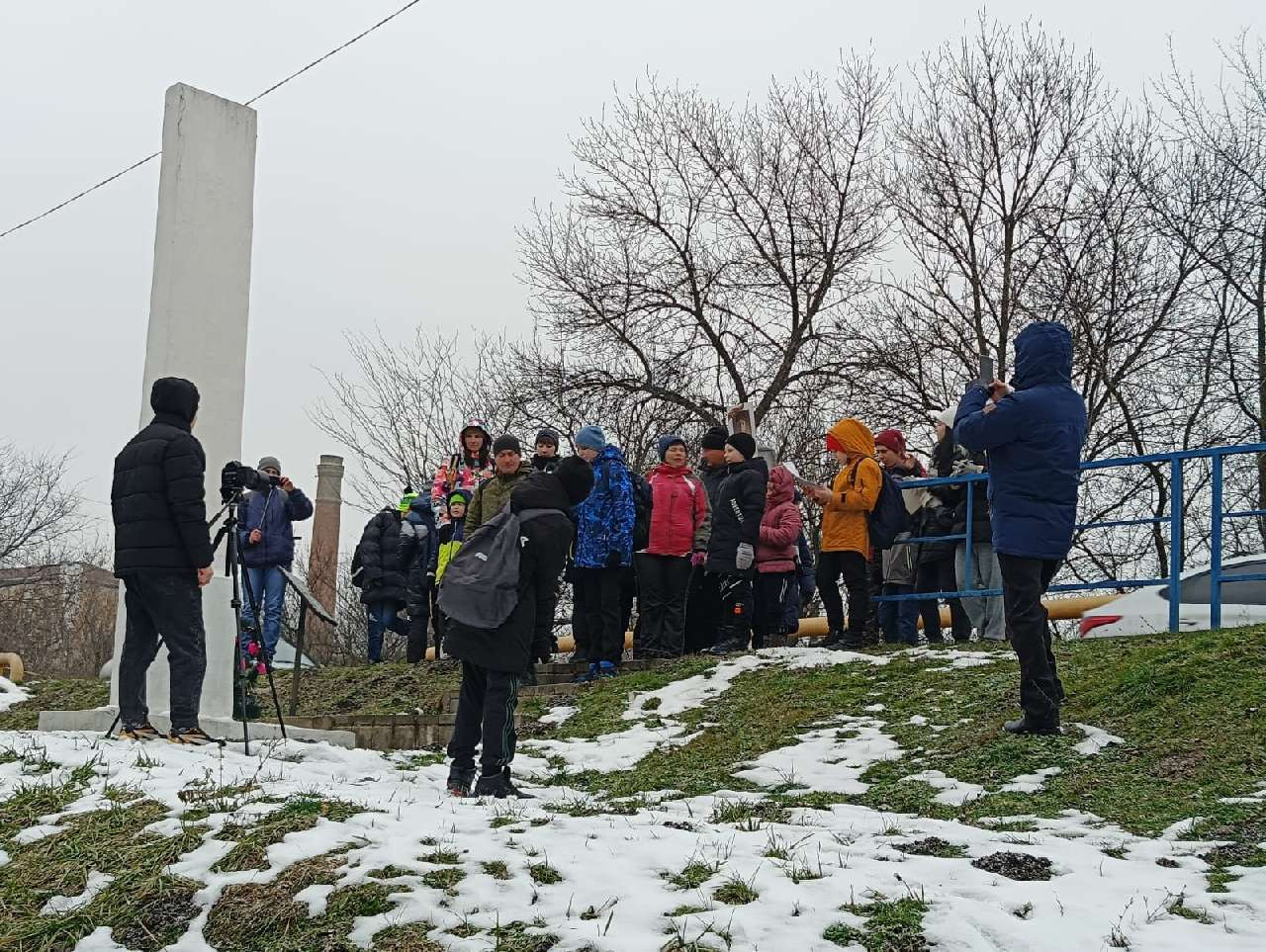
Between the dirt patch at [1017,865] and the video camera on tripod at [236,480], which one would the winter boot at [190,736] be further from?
the dirt patch at [1017,865]

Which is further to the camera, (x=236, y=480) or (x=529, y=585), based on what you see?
(x=236, y=480)

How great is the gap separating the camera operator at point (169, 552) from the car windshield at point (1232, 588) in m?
7.21

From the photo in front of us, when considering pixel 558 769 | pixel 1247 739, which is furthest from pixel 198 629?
pixel 1247 739

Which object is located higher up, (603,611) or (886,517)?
(886,517)

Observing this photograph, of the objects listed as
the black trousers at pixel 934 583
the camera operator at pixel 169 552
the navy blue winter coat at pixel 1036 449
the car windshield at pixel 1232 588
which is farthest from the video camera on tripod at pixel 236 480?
the car windshield at pixel 1232 588

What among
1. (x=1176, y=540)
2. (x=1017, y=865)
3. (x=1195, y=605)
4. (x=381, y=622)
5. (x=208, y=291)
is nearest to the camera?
(x=1017, y=865)

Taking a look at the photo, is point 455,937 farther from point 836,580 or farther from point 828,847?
point 836,580

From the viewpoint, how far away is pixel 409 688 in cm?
1130

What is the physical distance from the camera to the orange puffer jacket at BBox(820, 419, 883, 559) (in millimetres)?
10562

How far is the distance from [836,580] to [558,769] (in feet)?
12.3

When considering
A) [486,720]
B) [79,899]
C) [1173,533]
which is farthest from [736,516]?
[79,899]

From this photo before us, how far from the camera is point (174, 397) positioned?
758 centimetres

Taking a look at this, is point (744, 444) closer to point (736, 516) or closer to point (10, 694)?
point (736, 516)

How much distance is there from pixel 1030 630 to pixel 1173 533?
293 centimetres
